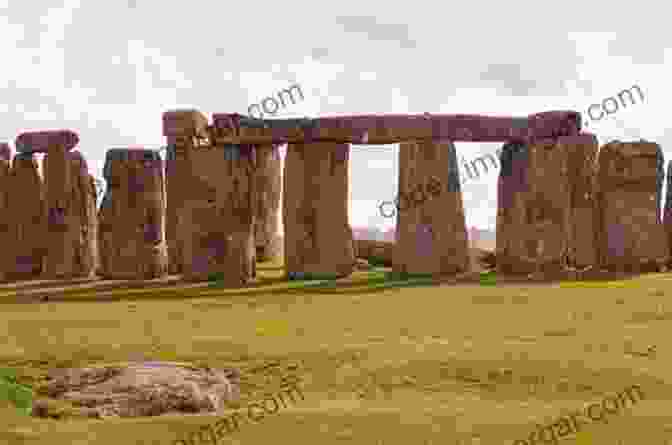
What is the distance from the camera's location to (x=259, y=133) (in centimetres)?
2195

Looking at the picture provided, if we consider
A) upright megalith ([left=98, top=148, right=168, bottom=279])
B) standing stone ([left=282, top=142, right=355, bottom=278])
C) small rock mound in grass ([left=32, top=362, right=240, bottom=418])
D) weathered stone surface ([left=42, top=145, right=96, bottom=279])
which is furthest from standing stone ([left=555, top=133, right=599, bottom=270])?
small rock mound in grass ([left=32, top=362, right=240, bottom=418])

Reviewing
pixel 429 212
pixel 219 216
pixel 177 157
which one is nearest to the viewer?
pixel 429 212

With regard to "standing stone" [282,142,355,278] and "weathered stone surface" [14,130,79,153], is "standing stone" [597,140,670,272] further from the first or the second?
"weathered stone surface" [14,130,79,153]

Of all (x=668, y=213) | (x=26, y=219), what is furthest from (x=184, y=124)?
(x=668, y=213)

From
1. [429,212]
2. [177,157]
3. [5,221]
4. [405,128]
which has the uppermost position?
[405,128]

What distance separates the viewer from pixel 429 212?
21.7m

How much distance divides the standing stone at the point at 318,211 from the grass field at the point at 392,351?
7.45 feet

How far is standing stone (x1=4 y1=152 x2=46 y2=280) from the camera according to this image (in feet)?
85.1

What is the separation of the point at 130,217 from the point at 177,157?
2166mm

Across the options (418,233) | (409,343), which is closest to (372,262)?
(418,233)

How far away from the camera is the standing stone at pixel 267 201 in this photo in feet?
91.6

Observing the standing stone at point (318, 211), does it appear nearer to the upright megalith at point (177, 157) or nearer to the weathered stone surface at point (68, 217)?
the upright megalith at point (177, 157)

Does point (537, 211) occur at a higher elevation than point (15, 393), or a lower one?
higher

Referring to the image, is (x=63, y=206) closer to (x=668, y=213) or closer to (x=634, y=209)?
(x=634, y=209)
